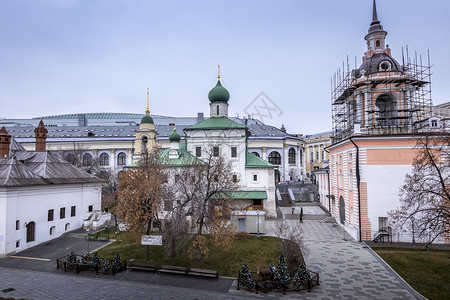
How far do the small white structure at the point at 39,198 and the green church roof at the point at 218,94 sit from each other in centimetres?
1647

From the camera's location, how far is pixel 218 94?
34.8 metres

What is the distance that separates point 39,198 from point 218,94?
21.6 m

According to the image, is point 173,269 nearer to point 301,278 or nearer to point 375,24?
point 301,278

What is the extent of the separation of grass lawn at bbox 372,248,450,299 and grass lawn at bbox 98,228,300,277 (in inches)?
272

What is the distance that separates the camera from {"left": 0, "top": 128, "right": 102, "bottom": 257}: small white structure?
20562mm

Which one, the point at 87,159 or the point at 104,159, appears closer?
the point at 87,159

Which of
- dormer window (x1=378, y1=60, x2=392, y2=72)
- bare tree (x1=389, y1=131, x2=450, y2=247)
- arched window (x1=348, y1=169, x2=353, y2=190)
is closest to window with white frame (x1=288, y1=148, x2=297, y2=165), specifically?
dormer window (x1=378, y1=60, x2=392, y2=72)

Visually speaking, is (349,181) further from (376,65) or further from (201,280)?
(201,280)

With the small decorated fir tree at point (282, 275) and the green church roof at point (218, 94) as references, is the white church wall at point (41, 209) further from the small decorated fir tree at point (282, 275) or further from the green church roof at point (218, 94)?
the small decorated fir tree at point (282, 275)

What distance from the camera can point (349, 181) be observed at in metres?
23.9

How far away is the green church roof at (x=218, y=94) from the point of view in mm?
34806

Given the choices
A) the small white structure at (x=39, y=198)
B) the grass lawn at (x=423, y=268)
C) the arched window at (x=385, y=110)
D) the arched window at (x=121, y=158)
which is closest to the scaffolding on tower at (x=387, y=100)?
the arched window at (x=385, y=110)

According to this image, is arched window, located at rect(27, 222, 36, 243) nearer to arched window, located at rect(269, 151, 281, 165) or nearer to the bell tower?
the bell tower

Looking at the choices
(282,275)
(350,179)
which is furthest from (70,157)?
(282,275)
